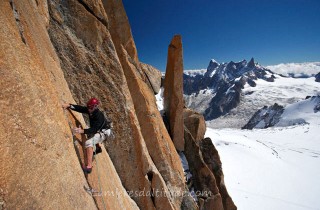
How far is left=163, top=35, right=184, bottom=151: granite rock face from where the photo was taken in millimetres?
23406

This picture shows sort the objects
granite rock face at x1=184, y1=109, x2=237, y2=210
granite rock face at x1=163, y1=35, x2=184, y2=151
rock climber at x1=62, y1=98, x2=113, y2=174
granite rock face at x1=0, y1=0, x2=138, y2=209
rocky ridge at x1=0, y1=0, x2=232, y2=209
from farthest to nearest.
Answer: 1. granite rock face at x1=163, y1=35, x2=184, y2=151
2. granite rock face at x1=184, y1=109, x2=237, y2=210
3. rock climber at x1=62, y1=98, x2=113, y2=174
4. rocky ridge at x1=0, y1=0, x2=232, y2=209
5. granite rock face at x1=0, y1=0, x2=138, y2=209

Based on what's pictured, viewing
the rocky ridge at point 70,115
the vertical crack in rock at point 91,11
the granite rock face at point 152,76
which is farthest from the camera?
the granite rock face at point 152,76

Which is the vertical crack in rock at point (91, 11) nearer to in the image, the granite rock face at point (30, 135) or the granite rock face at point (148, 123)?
the granite rock face at point (148, 123)

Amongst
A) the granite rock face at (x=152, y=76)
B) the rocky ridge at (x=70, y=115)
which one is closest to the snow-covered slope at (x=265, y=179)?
the granite rock face at (x=152, y=76)

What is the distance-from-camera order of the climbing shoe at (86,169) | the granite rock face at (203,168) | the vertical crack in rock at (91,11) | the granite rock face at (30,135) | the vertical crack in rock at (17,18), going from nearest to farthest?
the granite rock face at (30,135) → the vertical crack in rock at (17,18) → the climbing shoe at (86,169) → the vertical crack in rock at (91,11) → the granite rock face at (203,168)

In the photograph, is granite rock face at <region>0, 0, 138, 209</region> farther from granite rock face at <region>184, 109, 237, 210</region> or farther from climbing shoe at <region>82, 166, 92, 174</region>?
granite rock face at <region>184, 109, 237, 210</region>

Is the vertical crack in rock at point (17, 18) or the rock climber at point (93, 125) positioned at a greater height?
the vertical crack in rock at point (17, 18)

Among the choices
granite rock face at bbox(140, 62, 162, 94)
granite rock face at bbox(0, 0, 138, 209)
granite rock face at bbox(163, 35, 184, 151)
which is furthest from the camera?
granite rock face at bbox(163, 35, 184, 151)

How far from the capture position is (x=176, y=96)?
23688 mm

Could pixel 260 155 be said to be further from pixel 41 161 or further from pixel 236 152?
pixel 41 161

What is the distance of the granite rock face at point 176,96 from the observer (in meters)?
23.4

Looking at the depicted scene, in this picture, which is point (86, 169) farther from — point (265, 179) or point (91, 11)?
point (265, 179)

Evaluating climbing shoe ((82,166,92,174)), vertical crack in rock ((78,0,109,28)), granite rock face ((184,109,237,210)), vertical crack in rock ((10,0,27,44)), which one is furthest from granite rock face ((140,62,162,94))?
vertical crack in rock ((10,0,27,44))

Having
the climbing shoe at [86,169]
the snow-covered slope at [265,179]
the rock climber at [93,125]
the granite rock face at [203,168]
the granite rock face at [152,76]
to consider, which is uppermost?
the granite rock face at [152,76]
